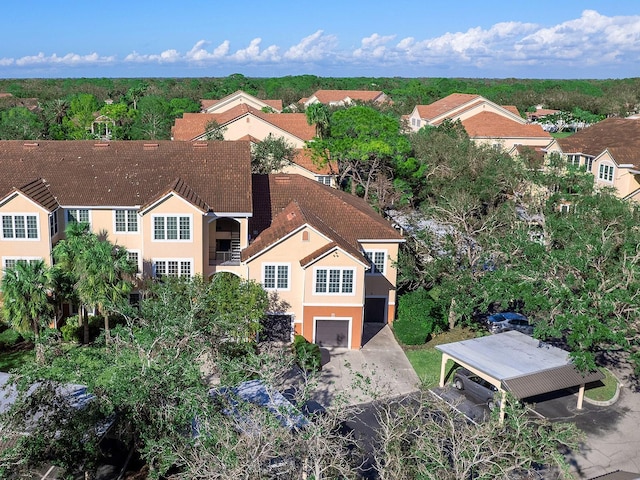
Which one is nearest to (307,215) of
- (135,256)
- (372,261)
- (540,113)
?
(372,261)

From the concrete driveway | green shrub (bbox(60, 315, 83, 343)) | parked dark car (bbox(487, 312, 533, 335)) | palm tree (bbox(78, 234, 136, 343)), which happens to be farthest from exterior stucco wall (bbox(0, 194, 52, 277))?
parked dark car (bbox(487, 312, 533, 335))

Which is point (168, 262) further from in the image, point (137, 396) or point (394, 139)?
point (394, 139)

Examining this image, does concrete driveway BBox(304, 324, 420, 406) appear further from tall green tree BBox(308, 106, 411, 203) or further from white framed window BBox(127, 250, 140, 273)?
tall green tree BBox(308, 106, 411, 203)

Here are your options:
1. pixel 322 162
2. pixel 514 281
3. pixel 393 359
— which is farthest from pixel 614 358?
pixel 322 162

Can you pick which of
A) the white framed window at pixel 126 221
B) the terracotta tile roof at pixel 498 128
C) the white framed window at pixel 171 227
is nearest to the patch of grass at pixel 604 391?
the white framed window at pixel 171 227

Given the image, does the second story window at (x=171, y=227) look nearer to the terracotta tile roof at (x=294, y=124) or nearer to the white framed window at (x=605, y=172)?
the terracotta tile roof at (x=294, y=124)
